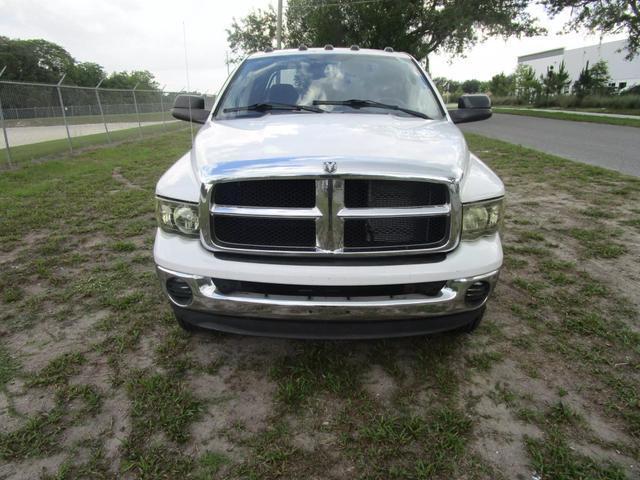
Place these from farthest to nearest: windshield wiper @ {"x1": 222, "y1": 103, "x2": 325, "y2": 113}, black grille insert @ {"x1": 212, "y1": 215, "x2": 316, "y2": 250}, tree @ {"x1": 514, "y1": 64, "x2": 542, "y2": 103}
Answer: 1. tree @ {"x1": 514, "y1": 64, "x2": 542, "y2": 103}
2. windshield wiper @ {"x1": 222, "y1": 103, "x2": 325, "y2": 113}
3. black grille insert @ {"x1": 212, "y1": 215, "x2": 316, "y2": 250}

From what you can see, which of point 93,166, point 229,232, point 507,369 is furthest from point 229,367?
point 93,166

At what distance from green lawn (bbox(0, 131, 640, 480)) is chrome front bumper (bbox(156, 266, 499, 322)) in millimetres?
473

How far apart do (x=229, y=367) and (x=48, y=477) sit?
3.23 feet

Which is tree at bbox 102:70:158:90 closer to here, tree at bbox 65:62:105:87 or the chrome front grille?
tree at bbox 65:62:105:87

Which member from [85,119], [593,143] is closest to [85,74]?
[85,119]

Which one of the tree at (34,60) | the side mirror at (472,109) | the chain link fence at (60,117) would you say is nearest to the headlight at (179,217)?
the side mirror at (472,109)

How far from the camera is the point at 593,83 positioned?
36.6m

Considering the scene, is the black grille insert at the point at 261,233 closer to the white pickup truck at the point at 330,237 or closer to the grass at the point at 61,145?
the white pickup truck at the point at 330,237

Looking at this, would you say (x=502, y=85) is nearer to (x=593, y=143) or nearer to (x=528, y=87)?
(x=528, y=87)

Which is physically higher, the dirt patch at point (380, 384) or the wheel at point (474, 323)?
the wheel at point (474, 323)

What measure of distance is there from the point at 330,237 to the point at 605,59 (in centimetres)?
6289

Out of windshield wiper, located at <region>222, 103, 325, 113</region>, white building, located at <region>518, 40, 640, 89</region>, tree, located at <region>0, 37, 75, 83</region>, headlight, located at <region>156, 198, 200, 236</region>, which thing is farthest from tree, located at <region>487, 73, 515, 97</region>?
tree, located at <region>0, 37, 75, 83</region>

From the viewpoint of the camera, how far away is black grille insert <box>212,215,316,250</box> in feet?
7.04

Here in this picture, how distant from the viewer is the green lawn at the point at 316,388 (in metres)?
1.85
